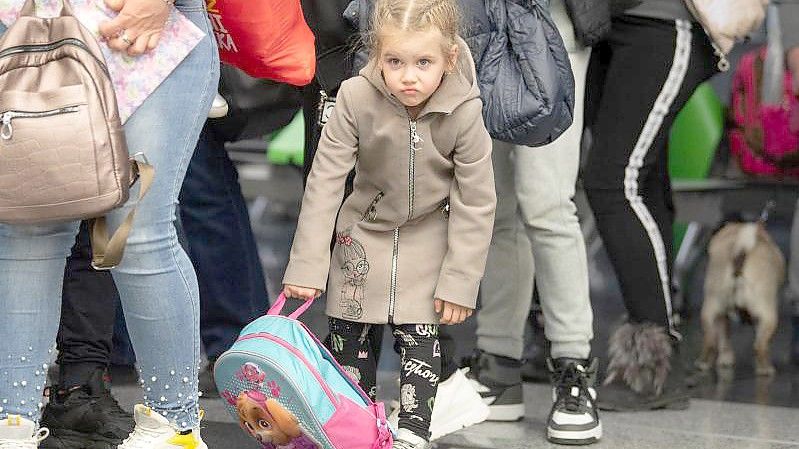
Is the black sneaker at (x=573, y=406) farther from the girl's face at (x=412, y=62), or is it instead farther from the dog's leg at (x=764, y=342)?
the dog's leg at (x=764, y=342)

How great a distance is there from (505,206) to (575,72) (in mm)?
438

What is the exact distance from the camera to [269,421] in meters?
3.12

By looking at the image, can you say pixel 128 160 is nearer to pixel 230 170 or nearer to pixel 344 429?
pixel 344 429

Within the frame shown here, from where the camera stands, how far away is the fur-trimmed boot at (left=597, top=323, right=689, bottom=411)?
4191 millimetres

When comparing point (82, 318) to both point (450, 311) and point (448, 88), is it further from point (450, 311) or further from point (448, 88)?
point (448, 88)

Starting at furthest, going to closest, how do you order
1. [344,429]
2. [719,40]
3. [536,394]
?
[536,394]
[719,40]
[344,429]

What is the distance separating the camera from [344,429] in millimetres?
3150

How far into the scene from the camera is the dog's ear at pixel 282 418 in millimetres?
3086

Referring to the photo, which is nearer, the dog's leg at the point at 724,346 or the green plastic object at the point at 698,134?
the dog's leg at the point at 724,346

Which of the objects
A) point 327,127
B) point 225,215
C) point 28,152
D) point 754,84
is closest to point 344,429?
point 327,127

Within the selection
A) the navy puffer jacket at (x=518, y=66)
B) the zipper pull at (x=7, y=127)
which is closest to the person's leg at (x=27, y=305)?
the zipper pull at (x=7, y=127)

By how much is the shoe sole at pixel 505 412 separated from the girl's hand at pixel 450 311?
0.73 meters

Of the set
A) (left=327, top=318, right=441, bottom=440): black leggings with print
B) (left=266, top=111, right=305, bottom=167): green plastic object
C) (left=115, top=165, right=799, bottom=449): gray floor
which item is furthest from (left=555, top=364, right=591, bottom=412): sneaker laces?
(left=266, top=111, right=305, bottom=167): green plastic object

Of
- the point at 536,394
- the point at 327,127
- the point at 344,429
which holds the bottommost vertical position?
the point at 536,394
